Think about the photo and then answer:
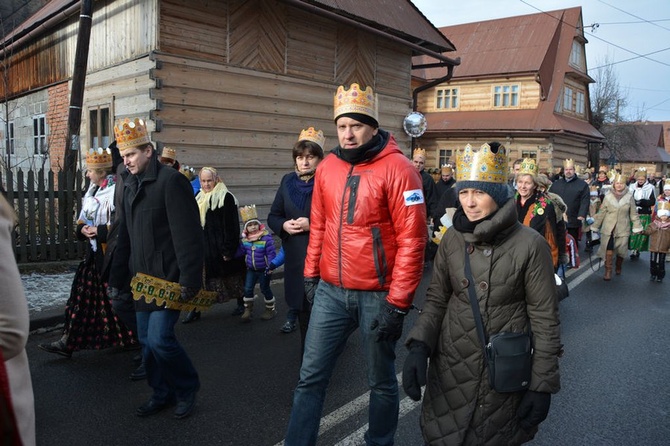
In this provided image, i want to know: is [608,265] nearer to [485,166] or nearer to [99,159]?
[485,166]

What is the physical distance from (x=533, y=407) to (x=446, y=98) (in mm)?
30907

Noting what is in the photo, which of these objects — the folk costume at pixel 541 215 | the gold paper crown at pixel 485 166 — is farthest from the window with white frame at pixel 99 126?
the gold paper crown at pixel 485 166

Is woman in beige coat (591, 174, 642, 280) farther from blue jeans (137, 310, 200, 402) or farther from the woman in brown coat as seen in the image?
blue jeans (137, 310, 200, 402)

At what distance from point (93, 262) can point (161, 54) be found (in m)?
5.54

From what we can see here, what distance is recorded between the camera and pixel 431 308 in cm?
283

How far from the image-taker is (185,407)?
3.95m

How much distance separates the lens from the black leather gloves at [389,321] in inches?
115

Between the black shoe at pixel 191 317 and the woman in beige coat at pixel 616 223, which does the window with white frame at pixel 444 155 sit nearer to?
the woman in beige coat at pixel 616 223

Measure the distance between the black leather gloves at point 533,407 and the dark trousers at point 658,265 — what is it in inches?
348

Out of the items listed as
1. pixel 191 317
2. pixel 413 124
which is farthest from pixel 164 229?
pixel 413 124

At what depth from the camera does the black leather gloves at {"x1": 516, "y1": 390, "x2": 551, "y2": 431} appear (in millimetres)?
2424

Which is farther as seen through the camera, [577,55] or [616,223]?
[577,55]

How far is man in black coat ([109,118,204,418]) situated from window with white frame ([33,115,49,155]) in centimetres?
1178

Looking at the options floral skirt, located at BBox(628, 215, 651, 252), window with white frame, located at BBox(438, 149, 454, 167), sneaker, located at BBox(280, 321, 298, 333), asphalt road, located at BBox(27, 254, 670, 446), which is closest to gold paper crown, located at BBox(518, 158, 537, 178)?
asphalt road, located at BBox(27, 254, 670, 446)
